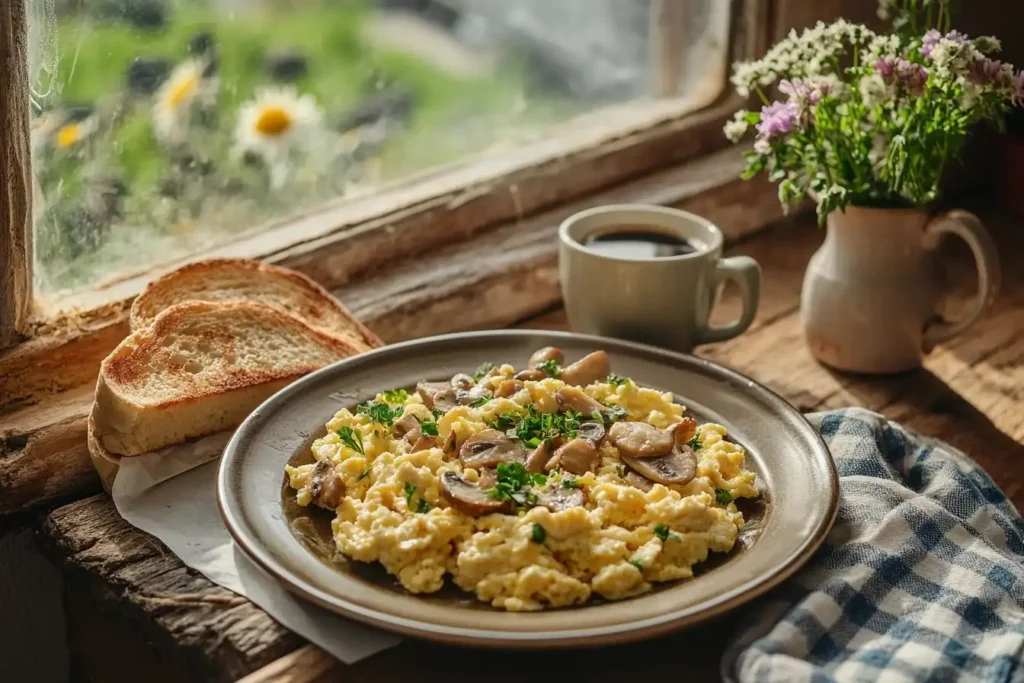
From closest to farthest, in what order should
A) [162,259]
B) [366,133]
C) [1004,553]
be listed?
[1004,553]
[162,259]
[366,133]

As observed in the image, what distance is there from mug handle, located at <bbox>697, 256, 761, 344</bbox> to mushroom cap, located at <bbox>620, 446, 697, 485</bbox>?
0.49 meters

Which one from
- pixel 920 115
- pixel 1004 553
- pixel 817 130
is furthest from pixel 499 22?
pixel 1004 553

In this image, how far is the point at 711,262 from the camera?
1.89 meters

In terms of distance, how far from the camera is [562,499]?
1.37 m

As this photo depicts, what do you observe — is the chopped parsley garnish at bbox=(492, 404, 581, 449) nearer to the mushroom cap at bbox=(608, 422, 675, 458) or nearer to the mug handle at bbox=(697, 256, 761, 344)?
the mushroom cap at bbox=(608, 422, 675, 458)

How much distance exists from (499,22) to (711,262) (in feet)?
3.10

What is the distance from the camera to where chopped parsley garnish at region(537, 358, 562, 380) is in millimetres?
1688

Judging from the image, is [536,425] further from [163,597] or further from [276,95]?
[276,95]

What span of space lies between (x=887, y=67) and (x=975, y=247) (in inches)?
13.2

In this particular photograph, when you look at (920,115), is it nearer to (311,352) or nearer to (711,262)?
(711,262)

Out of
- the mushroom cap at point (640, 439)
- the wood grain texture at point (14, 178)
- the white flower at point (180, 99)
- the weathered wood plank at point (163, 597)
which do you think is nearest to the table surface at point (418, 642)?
the weathered wood plank at point (163, 597)

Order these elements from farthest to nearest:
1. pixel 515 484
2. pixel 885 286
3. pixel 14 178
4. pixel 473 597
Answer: pixel 885 286
pixel 14 178
pixel 515 484
pixel 473 597

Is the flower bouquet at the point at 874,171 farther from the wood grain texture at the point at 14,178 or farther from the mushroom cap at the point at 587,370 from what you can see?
the wood grain texture at the point at 14,178

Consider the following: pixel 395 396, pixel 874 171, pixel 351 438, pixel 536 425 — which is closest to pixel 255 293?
pixel 395 396
